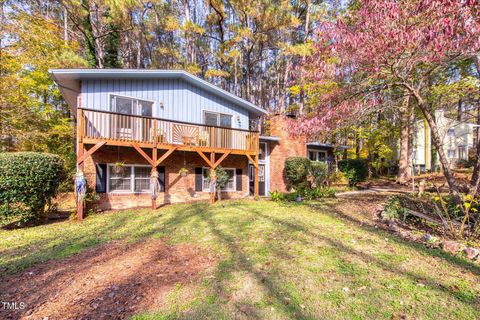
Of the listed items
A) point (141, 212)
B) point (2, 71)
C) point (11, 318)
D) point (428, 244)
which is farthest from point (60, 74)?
point (428, 244)

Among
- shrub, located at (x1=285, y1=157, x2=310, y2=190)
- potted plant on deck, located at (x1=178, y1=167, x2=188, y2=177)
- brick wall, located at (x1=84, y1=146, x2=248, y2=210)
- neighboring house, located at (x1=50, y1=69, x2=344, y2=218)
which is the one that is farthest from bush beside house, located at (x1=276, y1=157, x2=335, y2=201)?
potted plant on deck, located at (x1=178, y1=167, x2=188, y2=177)

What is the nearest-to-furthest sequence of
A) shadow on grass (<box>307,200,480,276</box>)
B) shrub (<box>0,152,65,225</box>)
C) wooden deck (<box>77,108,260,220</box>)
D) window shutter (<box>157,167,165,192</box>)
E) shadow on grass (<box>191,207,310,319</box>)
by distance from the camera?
shadow on grass (<box>191,207,310,319</box>) < shadow on grass (<box>307,200,480,276</box>) < shrub (<box>0,152,65,225</box>) < wooden deck (<box>77,108,260,220</box>) < window shutter (<box>157,167,165,192</box>)

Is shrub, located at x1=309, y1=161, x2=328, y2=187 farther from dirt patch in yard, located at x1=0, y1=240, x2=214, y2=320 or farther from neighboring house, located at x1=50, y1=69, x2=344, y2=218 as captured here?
dirt patch in yard, located at x1=0, y1=240, x2=214, y2=320

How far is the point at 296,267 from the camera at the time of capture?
3.87 meters

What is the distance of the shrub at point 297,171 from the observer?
45.5ft

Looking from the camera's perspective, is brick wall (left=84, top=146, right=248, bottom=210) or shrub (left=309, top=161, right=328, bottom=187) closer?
brick wall (left=84, top=146, right=248, bottom=210)

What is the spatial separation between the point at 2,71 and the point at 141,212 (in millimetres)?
11986

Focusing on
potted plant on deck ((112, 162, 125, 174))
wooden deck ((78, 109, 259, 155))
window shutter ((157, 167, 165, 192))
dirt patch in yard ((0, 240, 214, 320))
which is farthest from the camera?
window shutter ((157, 167, 165, 192))

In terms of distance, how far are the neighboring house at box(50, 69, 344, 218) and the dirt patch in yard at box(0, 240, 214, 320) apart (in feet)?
14.3

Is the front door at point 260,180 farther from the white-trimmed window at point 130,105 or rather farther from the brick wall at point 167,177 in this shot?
the white-trimmed window at point 130,105

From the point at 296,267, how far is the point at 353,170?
567 inches

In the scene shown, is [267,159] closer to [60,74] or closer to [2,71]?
[60,74]

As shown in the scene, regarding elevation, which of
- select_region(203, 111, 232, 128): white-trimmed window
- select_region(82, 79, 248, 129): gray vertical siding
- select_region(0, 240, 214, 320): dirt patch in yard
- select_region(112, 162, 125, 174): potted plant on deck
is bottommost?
select_region(0, 240, 214, 320): dirt patch in yard

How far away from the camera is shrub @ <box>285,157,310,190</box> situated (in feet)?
45.5
